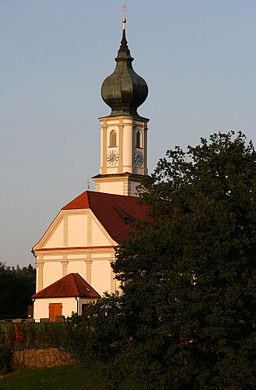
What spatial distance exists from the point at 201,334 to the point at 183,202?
7299 mm

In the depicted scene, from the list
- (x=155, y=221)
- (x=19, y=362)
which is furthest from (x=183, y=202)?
(x=19, y=362)

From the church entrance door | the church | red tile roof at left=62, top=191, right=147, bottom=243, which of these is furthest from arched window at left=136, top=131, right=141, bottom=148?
the church entrance door

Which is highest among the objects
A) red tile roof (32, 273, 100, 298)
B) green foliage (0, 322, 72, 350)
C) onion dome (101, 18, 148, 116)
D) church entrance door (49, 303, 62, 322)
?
onion dome (101, 18, 148, 116)

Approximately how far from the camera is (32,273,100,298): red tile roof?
81994 millimetres

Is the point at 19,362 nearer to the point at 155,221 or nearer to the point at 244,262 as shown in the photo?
the point at 155,221

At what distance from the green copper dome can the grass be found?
148 feet

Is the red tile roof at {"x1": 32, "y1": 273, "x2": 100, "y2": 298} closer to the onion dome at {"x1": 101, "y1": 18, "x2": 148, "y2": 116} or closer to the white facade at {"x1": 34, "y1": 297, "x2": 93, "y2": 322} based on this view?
the white facade at {"x1": 34, "y1": 297, "x2": 93, "y2": 322}

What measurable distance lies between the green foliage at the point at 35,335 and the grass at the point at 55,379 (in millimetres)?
1611

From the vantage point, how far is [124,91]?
328 feet

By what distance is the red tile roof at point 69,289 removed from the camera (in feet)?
269

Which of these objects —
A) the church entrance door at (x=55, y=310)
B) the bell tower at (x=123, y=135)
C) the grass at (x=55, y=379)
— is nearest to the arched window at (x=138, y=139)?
the bell tower at (x=123, y=135)

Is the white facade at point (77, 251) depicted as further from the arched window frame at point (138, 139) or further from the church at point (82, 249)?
the arched window frame at point (138, 139)

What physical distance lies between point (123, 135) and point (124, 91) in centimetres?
400

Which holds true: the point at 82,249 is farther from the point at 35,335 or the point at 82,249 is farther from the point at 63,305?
the point at 35,335
